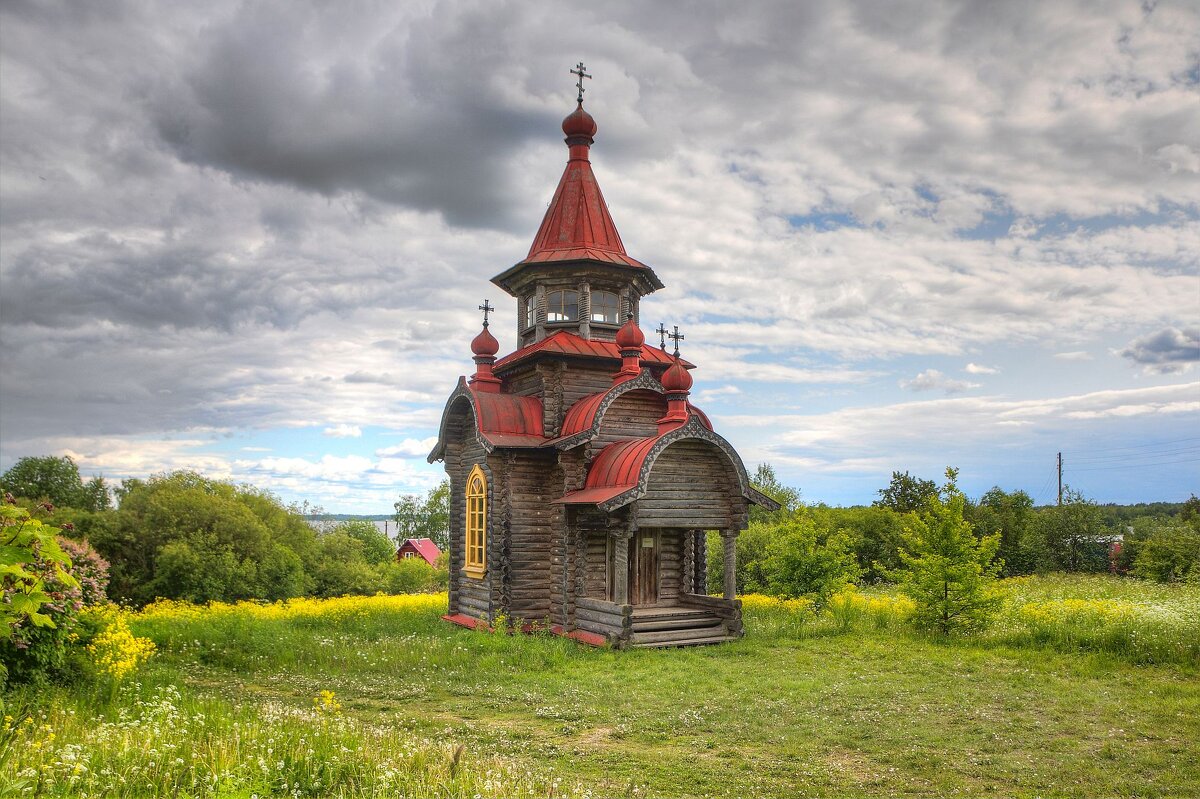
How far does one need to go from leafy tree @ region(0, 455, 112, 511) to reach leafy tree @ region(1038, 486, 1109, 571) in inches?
1596

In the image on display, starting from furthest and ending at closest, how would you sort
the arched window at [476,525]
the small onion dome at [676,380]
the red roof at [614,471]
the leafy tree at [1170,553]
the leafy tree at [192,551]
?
the leafy tree at [1170,553]
the leafy tree at [192,551]
the arched window at [476,525]
the small onion dome at [676,380]
the red roof at [614,471]

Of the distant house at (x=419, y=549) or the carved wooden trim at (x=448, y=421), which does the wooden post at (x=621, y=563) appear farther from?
the distant house at (x=419, y=549)

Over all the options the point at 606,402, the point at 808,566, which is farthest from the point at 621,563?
the point at 808,566

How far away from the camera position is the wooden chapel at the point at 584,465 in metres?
16.0

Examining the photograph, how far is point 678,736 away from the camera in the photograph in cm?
945

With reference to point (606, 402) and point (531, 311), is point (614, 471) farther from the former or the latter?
point (531, 311)

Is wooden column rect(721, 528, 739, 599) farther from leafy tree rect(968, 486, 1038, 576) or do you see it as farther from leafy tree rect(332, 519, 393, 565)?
leafy tree rect(332, 519, 393, 565)

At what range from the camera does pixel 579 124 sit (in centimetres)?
2156

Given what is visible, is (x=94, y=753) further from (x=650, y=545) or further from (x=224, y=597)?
(x=224, y=597)

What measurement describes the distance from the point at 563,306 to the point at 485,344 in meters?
2.18

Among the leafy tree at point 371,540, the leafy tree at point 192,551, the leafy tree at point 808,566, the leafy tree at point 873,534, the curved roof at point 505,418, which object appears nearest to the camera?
the curved roof at point 505,418

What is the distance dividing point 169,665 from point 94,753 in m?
7.69

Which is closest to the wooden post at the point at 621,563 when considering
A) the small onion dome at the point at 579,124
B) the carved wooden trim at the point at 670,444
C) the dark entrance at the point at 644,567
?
the carved wooden trim at the point at 670,444

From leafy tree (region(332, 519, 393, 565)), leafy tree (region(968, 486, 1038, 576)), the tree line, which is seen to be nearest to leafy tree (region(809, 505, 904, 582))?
the tree line
